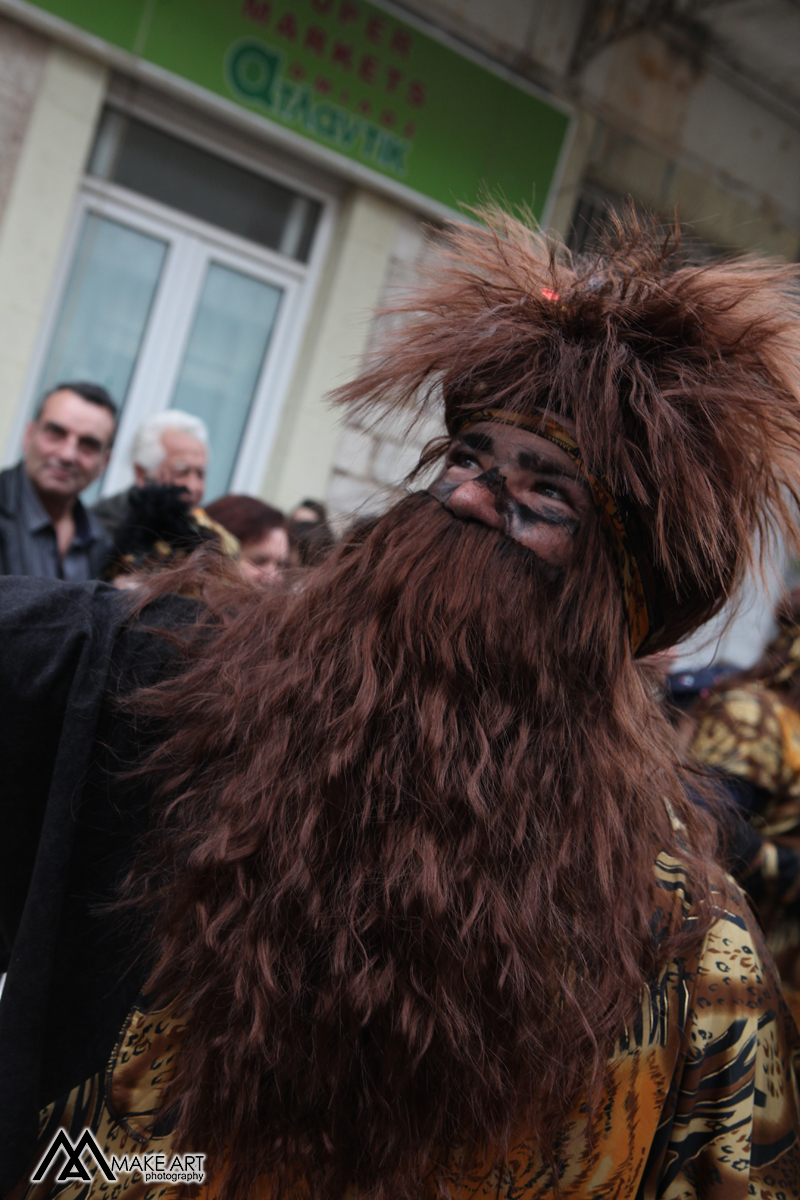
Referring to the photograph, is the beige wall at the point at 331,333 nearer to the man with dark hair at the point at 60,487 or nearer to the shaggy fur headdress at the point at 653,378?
the man with dark hair at the point at 60,487

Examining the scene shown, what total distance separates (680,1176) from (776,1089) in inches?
7.5

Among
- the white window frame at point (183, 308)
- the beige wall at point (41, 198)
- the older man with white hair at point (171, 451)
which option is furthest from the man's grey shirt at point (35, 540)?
the white window frame at point (183, 308)

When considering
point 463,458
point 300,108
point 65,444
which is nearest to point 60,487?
point 65,444

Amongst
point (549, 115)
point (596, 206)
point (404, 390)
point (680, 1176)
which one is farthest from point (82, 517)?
point (596, 206)

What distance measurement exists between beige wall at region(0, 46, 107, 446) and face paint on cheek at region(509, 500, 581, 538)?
401cm

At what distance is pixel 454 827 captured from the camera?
3.86ft

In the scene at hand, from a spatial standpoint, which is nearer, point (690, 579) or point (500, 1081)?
point (500, 1081)

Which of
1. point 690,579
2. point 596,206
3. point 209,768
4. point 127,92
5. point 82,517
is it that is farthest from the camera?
point 596,206

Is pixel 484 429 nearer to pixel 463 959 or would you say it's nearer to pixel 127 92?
pixel 463 959

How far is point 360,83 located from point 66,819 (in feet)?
16.1

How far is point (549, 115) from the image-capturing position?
570 centimetres

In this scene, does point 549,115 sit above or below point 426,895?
above

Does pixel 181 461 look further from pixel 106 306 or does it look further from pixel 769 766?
pixel 769 766

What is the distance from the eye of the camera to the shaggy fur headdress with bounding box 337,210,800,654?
1218 mm
